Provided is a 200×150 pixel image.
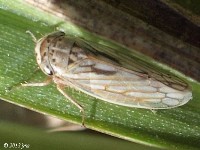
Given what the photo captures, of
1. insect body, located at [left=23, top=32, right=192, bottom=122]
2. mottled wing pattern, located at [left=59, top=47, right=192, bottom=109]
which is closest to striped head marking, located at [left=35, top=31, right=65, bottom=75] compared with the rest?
insect body, located at [left=23, top=32, right=192, bottom=122]

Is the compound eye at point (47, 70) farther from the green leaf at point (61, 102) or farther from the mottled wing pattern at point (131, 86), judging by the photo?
the mottled wing pattern at point (131, 86)

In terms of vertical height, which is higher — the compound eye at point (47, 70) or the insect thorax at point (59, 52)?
the insect thorax at point (59, 52)

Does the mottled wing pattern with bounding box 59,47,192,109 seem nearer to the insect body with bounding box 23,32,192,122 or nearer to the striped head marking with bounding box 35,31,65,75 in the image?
the insect body with bounding box 23,32,192,122

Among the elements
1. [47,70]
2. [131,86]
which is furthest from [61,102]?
[131,86]

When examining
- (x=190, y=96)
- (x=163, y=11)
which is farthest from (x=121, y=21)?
(x=190, y=96)

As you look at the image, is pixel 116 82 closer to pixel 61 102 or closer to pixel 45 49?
pixel 61 102

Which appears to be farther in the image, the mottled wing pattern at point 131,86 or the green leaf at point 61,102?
the mottled wing pattern at point 131,86

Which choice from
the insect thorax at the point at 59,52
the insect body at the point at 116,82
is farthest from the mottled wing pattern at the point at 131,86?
the insect thorax at the point at 59,52

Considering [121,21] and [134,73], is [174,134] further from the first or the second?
[121,21]
